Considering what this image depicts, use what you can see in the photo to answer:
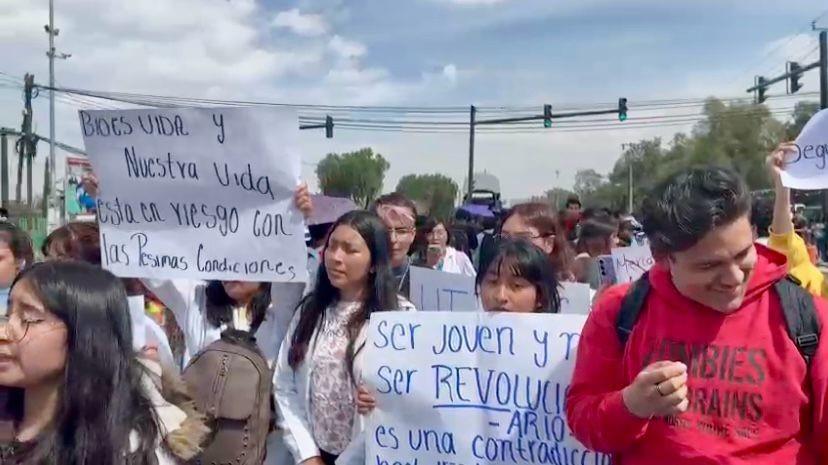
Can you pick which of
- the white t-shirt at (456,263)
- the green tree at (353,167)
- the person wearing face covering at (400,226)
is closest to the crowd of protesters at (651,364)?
the person wearing face covering at (400,226)

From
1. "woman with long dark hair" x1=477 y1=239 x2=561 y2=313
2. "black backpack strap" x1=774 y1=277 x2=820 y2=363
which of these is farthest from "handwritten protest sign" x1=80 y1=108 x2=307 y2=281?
"black backpack strap" x1=774 y1=277 x2=820 y2=363

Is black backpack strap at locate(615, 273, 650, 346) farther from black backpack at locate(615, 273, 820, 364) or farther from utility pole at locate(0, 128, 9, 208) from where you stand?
utility pole at locate(0, 128, 9, 208)

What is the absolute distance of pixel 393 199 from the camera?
5508mm

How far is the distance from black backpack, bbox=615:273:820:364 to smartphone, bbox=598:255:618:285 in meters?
3.24

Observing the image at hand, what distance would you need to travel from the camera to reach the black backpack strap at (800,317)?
181cm

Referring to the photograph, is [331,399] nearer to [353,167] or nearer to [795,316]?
[795,316]

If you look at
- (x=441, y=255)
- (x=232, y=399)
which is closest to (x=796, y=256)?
(x=232, y=399)

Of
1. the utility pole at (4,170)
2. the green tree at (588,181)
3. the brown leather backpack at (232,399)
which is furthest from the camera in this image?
the green tree at (588,181)

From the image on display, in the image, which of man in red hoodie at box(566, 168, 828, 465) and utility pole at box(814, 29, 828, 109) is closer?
man in red hoodie at box(566, 168, 828, 465)

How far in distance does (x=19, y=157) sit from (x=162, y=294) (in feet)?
115

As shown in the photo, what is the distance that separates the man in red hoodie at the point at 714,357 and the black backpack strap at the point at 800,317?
0.01 meters

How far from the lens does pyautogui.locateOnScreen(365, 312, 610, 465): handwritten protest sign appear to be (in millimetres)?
2639

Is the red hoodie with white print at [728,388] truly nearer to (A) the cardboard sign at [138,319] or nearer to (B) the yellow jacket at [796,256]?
(B) the yellow jacket at [796,256]

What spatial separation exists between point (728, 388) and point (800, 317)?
0.75ft
